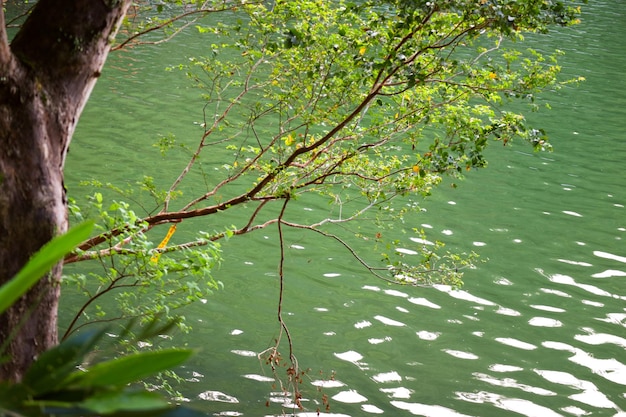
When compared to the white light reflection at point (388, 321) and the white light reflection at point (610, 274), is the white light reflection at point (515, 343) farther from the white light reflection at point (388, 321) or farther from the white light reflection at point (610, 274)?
the white light reflection at point (610, 274)

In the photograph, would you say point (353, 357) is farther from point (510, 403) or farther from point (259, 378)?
point (510, 403)

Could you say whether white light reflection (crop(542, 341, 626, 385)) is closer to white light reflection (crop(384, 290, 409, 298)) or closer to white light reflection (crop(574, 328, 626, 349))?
white light reflection (crop(574, 328, 626, 349))

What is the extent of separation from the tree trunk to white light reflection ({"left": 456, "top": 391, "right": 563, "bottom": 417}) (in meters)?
3.59

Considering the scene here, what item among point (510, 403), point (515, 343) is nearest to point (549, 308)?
point (515, 343)

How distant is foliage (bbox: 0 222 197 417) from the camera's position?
97 cm

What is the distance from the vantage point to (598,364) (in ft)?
20.0

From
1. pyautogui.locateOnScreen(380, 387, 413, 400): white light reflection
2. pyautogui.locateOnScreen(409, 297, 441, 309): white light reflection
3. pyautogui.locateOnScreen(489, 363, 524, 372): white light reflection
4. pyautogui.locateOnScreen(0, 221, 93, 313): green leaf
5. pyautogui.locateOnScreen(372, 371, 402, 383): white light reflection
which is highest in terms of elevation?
pyautogui.locateOnScreen(0, 221, 93, 313): green leaf

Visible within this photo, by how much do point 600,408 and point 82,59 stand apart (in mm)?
4239

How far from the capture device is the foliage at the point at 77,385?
0.97 metres

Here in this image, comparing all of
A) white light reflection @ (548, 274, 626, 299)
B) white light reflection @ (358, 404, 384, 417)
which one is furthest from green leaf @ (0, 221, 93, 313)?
white light reflection @ (548, 274, 626, 299)

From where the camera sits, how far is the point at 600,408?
5.45m

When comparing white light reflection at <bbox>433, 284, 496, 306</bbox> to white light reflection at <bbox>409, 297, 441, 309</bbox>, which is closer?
white light reflection at <bbox>409, 297, 441, 309</bbox>

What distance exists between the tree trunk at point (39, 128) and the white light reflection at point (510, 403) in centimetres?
359

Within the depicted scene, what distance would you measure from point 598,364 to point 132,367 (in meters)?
5.66
